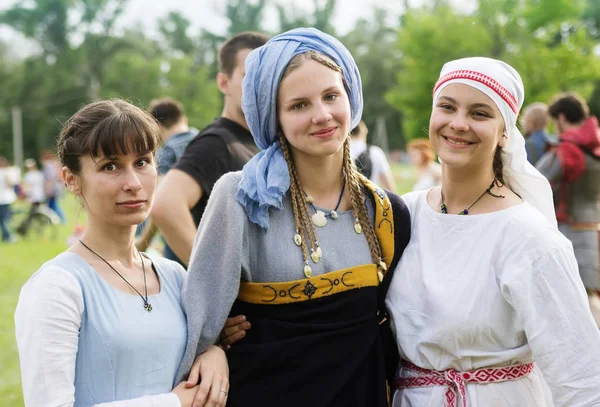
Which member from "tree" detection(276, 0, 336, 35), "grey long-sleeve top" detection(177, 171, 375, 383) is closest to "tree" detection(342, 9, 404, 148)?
"tree" detection(276, 0, 336, 35)

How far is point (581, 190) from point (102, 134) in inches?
215

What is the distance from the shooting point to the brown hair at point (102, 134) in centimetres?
203

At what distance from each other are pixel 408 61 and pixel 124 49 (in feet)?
80.8

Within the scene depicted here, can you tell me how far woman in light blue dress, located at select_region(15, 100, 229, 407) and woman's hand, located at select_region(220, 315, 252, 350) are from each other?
0.21ft

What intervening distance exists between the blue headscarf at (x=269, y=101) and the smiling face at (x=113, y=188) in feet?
1.04

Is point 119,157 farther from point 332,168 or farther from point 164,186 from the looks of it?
point 164,186

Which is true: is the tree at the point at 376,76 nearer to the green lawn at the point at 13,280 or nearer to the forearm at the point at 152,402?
the green lawn at the point at 13,280

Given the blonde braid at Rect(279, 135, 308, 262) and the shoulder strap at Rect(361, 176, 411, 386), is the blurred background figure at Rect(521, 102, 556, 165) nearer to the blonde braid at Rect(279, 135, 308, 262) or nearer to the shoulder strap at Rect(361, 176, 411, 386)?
the shoulder strap at Rect(361, 176, 411, 386)

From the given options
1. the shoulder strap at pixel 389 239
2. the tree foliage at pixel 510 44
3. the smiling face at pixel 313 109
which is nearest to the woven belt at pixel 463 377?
the shoulder strap at pixel 389 239

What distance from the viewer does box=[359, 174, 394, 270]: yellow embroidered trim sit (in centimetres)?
229

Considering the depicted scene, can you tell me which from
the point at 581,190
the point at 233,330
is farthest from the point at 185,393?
the point at 581,190

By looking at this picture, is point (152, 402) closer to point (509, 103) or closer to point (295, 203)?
point (295, 203)

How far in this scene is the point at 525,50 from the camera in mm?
25328

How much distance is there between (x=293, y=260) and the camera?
2164mm
